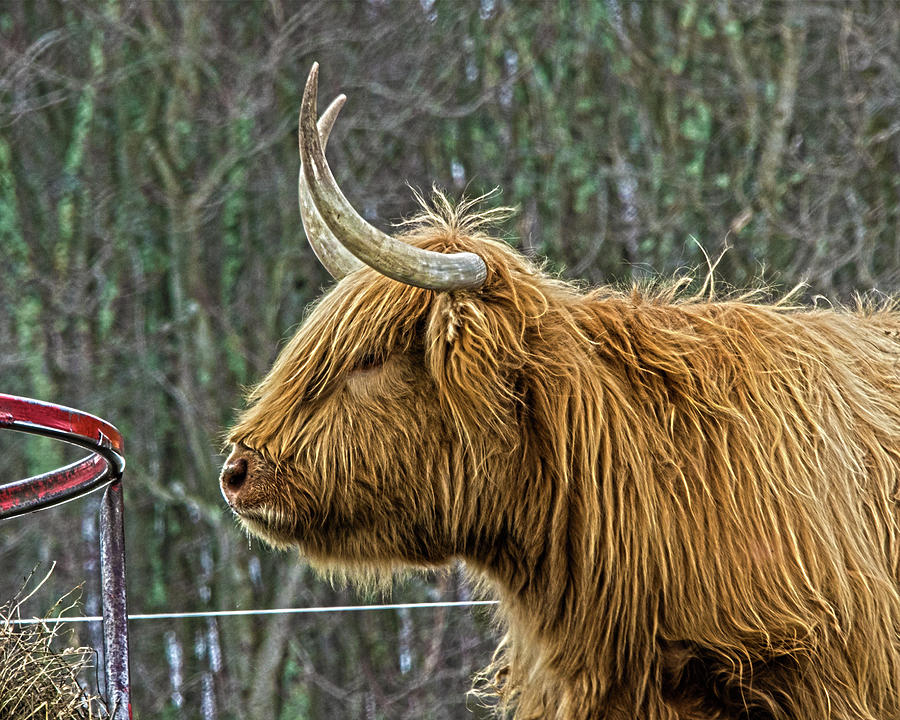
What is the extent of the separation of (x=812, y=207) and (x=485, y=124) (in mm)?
2287

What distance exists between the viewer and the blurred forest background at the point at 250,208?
7383mm

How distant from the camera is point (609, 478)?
2.57 m

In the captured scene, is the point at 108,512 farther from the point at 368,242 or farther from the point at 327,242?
the point at 327,242

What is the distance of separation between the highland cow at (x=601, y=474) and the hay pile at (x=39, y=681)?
1.68 feet

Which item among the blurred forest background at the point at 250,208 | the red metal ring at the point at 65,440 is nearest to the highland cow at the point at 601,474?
the red metal ring at the point at 65,440

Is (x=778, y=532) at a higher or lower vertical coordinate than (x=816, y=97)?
lower

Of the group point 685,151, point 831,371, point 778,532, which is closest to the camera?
point 778,532

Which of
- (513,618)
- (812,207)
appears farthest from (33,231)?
(513,618)

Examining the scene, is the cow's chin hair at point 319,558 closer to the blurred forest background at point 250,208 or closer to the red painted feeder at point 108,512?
the red painted feeder at point 108,512

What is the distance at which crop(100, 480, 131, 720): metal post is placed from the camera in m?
2.12

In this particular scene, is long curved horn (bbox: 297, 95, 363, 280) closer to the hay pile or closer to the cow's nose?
the cow's nose

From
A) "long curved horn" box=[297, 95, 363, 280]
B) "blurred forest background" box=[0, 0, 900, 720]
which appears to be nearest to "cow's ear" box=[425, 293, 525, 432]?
"long curved horn" box=[297, 95, 363, 280]

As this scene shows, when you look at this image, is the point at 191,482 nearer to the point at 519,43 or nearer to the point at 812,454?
the point at 519,43

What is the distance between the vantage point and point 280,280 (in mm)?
7492
